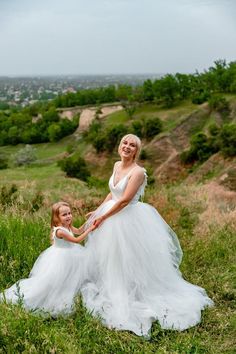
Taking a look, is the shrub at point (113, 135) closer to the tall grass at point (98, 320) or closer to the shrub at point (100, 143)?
the shrub at point (100, 143)

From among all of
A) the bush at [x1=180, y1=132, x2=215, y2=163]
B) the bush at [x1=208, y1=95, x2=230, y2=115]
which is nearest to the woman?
the bush at [x1=180, y1=132, x2=215, y2=163]

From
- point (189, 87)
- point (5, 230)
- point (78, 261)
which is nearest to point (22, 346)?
point (78, 261)

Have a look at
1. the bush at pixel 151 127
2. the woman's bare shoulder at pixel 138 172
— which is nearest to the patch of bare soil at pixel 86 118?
the bush at pixel 151 127

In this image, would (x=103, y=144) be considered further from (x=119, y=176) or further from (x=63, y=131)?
(x=119, y=176)

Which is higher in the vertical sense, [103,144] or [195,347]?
[195,347]

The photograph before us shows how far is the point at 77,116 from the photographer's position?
94.4 meters

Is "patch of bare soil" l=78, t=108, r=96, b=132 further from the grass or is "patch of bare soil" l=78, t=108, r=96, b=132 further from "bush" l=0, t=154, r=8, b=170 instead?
the grass

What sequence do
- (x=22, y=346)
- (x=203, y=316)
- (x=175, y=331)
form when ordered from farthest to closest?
(x=203, y=316) < (x=175, y=331) < (x=22, y=346)

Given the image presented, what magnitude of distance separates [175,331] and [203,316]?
55cm

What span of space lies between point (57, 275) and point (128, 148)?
1778 mm

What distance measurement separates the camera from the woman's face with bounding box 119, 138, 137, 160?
237 inches

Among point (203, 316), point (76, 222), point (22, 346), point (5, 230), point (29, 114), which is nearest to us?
point (22, 346)

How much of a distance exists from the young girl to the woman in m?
0.20

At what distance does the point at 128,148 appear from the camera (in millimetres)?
6031
